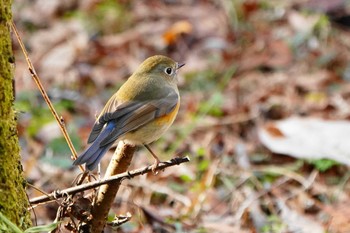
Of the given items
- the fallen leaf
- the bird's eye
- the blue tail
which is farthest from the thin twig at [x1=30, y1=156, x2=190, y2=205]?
the fallen leaf

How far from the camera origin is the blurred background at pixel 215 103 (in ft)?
16.3

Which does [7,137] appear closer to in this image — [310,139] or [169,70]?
[169,70]

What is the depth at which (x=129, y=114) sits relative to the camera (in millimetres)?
3514

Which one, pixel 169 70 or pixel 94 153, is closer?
pixel 94 153

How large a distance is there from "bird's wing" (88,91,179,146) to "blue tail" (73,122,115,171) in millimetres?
21

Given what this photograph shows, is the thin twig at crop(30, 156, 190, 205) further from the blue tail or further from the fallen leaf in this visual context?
the fallen leaf

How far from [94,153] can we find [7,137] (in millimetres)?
435

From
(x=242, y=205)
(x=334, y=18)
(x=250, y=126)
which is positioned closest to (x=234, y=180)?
(x=242, y=205)

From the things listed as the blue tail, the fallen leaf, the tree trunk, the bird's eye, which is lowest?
the fallen leaf

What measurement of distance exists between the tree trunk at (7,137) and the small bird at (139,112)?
322mm

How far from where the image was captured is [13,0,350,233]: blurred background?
16.3 feet

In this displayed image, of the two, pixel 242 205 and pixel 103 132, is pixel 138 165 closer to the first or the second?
pixel 242 205

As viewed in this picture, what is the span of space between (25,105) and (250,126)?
1.98 meters

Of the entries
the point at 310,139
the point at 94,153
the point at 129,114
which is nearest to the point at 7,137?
the point at 94,153
